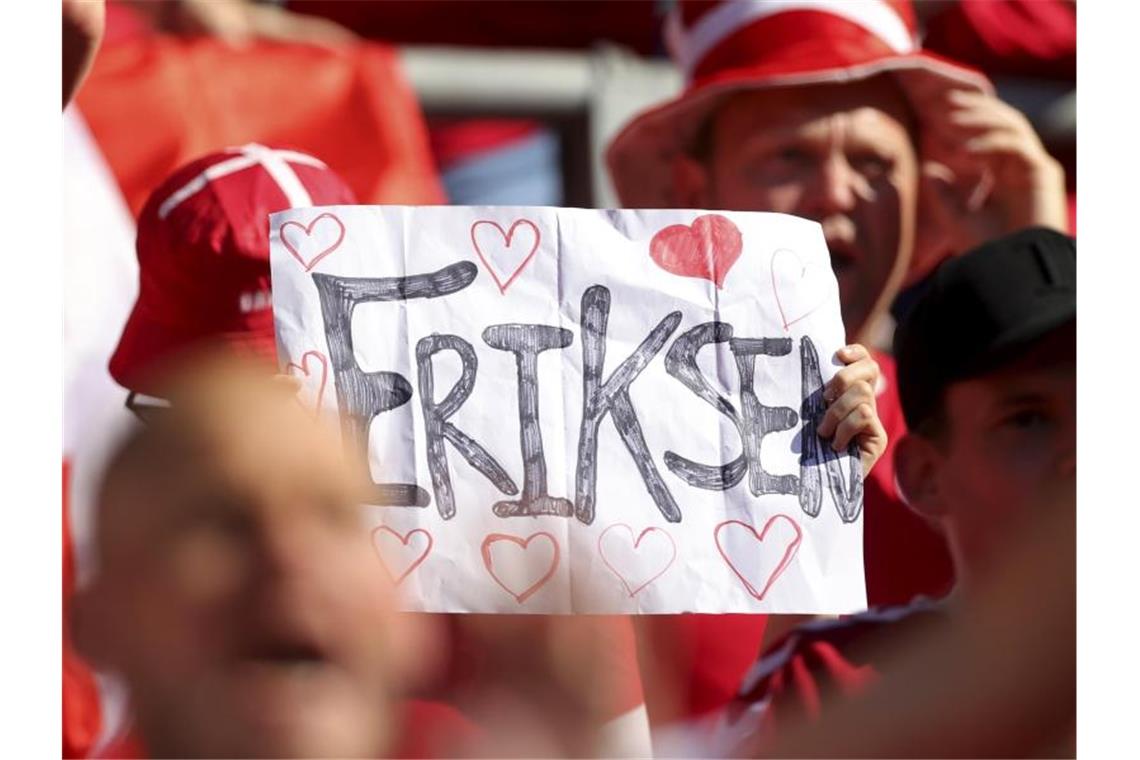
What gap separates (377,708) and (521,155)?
170 centimetres

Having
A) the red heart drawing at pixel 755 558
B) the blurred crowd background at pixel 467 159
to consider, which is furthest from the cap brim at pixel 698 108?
the red heart drawing at pixel 755 558

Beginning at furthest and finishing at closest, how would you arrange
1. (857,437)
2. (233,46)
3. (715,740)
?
(233,46) → (715,740) → (857,437)

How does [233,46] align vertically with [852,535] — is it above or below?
above

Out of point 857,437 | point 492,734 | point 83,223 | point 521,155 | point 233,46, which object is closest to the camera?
point 857,437

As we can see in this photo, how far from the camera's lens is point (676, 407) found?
2.29 m

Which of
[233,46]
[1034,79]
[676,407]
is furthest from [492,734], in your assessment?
[1034,79]

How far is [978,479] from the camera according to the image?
3.09 meters

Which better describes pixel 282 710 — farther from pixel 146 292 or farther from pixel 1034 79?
pixel 1034 79

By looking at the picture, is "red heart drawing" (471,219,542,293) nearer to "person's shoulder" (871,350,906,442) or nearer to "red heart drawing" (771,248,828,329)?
"red heart drawing" (771,248,828,329)

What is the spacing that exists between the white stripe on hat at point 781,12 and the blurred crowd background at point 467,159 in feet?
0.97

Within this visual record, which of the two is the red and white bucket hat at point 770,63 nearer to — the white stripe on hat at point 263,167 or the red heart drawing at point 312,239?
the white stripe on hat at point 263,167

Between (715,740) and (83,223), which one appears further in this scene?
(83,223)

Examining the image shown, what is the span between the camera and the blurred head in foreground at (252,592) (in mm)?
2625

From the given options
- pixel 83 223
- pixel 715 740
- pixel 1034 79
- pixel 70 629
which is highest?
pixel 1034 79
